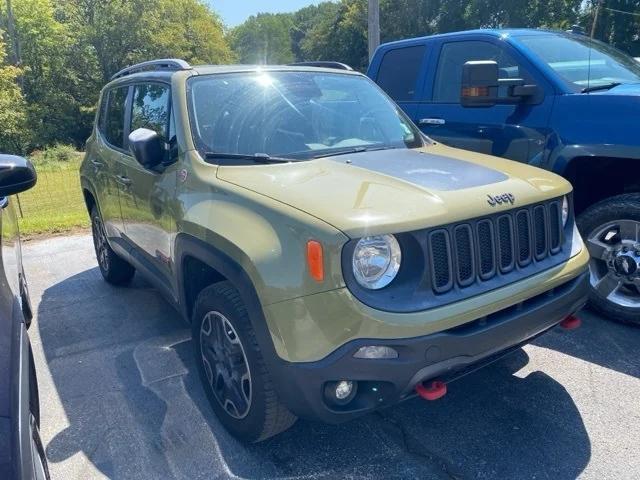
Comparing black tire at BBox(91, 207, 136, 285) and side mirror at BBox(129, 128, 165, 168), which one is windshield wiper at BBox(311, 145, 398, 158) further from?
black tire at BBox(91, 207, 136, 285)

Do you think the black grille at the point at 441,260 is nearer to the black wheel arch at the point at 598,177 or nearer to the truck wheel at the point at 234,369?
the truck wheel at the point at 234,369

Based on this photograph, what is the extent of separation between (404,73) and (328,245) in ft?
12.4

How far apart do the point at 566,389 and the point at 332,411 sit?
66.1 inches

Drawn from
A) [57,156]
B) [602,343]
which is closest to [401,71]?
[602,343]

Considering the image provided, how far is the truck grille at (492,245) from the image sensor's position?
93.7 inches

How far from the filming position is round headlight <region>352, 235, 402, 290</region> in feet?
7.35

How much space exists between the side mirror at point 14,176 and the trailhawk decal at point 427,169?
60.5 inches

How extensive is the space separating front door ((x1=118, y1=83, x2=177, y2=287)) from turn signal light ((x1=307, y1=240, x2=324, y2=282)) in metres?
1.29

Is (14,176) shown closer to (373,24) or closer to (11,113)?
(373,24)

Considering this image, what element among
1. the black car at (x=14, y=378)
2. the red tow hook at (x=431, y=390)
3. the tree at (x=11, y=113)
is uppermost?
the black car at (x=14, y=378)

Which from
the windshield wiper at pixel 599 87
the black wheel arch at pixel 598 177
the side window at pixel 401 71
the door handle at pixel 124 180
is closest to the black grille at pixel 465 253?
the black wheel arch at pixel 598 177

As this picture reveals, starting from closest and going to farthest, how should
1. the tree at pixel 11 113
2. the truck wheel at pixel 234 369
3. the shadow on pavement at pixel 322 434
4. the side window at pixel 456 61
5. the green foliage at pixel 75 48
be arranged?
1. the truck wheel at pixel 234 369
2. the shadow on pavement at pixel 322 434
3. the side window at pixel 456 61
4. the tree at pixel 11 113
5. the green foliage at pixel 75 48

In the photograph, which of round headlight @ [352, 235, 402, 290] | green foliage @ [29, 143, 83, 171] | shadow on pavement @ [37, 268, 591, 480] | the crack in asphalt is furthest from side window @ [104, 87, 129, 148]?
green foliage @ [29, 143, 83, 171]

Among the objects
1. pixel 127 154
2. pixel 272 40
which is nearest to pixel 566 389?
pixel 127 154
